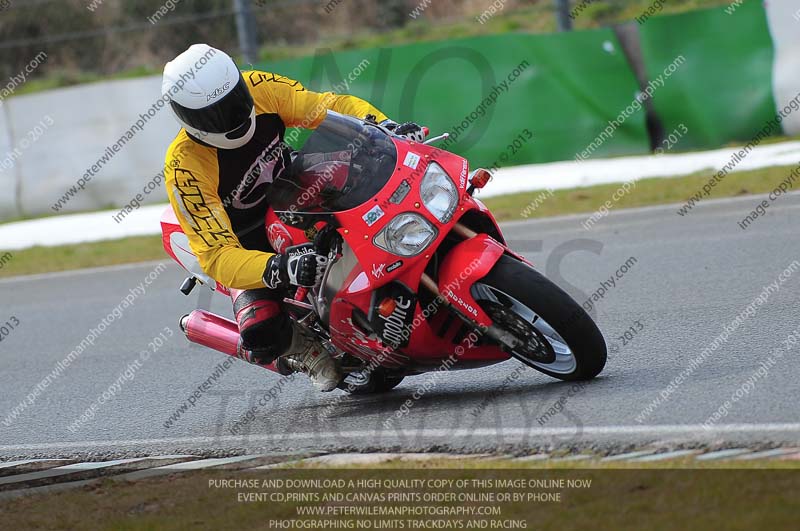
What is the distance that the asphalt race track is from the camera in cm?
466

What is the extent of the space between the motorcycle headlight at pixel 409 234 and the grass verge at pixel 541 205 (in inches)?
243

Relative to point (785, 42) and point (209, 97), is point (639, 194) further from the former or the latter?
point (209, 97)

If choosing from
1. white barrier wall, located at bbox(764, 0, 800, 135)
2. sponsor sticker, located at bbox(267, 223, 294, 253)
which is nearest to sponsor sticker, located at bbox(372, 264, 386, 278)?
sponsor sticker, located at bbox(267, 223, 294, 253)

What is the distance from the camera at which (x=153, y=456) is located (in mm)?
5266

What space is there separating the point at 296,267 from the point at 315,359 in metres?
0.87

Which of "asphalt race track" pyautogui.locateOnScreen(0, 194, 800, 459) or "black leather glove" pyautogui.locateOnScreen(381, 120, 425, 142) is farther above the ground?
"black leather glove" pyautogui.locateOnScreen(381, 120, 425, 142)

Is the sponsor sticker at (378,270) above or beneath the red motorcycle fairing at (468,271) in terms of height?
beneath

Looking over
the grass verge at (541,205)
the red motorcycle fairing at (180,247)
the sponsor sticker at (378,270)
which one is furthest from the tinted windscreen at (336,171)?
the grass verge at (541,205)

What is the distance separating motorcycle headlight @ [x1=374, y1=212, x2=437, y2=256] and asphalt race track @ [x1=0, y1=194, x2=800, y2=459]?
80 centimetres

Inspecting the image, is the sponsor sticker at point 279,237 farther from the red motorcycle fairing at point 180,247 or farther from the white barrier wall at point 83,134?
the white barrier wall at point 83,134

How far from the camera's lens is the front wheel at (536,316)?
15.5 feet

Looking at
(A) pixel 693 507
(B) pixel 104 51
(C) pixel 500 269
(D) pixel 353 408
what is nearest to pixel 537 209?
(D) pixel 353 408

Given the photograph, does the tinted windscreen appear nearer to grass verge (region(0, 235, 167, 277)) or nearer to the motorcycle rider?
the motorcycle rider

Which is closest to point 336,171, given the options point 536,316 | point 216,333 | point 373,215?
point 373,215
